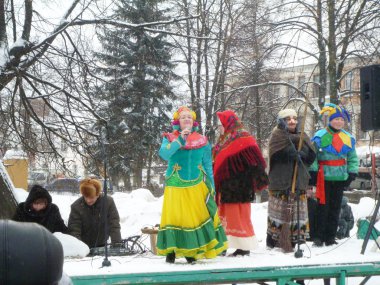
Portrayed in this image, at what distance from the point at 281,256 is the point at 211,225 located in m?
0.76

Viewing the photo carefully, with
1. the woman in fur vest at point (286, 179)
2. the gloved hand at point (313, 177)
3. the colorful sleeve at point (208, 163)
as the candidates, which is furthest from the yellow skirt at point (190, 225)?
the gloved hand at point (313, 177)

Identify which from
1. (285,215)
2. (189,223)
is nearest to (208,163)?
(189,223)

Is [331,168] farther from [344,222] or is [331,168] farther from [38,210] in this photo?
[38,210]

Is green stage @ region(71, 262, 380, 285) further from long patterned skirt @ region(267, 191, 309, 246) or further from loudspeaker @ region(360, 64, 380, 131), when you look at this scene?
loudspeaker @ region(360, 64, 380, 131)

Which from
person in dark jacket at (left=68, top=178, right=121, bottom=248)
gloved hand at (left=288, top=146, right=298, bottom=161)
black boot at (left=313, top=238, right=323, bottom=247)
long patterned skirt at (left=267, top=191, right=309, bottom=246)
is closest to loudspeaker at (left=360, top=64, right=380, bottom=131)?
gloved hand at (left=288, top=146, right=298, bottom=161)

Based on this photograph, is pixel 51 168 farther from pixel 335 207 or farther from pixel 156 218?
pixel 335 207

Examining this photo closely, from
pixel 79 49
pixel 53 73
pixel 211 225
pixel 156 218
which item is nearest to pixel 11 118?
pixel 53 73

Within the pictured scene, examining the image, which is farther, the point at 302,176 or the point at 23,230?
the point at 302,176

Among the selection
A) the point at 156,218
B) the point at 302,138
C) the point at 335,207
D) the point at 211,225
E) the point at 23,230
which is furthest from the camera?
the point at 156,218

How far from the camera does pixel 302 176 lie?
5344 mm

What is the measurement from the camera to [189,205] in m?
4.64

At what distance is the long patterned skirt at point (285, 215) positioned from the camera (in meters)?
5.30

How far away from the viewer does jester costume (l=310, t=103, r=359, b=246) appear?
546cm

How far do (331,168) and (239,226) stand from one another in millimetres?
1187
